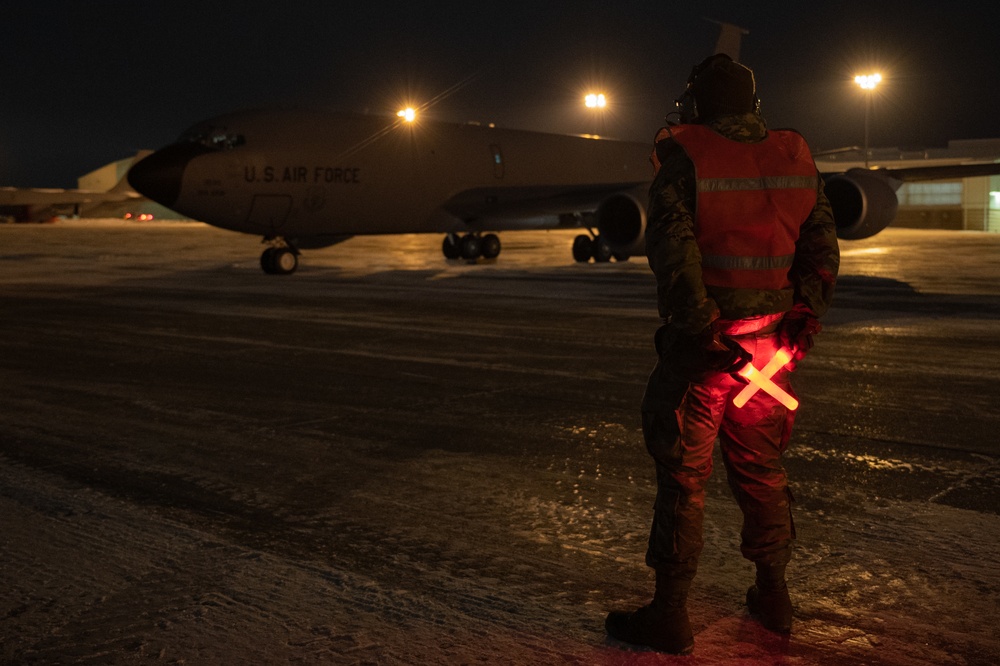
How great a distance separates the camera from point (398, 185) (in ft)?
70.5

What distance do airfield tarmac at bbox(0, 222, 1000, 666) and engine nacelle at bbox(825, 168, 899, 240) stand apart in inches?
203

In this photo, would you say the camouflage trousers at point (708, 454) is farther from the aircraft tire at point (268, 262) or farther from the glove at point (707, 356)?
the aircraft tire at point (268, 262)

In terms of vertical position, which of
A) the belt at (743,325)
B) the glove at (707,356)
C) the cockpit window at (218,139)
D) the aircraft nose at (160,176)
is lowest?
the glove at (707,356)

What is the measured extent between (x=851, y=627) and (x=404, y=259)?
76.7ft

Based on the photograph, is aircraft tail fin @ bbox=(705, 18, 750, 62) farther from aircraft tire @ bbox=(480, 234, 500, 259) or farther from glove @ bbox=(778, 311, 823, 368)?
glove @ bbox=(778, 311, 823, 368)

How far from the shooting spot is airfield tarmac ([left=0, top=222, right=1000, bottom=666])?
3672 millimetres

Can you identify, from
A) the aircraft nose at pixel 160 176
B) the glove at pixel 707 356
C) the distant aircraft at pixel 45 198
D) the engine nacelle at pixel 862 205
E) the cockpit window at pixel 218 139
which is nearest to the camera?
the glove at pixel 707 356

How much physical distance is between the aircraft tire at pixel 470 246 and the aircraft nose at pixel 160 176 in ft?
25.1

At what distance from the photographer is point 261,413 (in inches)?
303

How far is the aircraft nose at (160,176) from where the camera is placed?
18516mm

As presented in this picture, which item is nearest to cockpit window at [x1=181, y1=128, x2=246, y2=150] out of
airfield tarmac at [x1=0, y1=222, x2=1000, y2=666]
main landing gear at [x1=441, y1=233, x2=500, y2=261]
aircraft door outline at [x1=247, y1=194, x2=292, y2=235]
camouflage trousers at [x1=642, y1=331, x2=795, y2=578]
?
aircraft door outline at [x1=247, y1=194, x2=292, y2=235]

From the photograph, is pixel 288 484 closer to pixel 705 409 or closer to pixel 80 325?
pixel 705 409

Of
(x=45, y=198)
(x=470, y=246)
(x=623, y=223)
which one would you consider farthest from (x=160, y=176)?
(x=45, y=198)

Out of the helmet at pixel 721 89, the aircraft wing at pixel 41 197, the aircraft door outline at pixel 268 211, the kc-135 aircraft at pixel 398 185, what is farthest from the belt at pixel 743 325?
the aircraft wing at pixel 41 197
